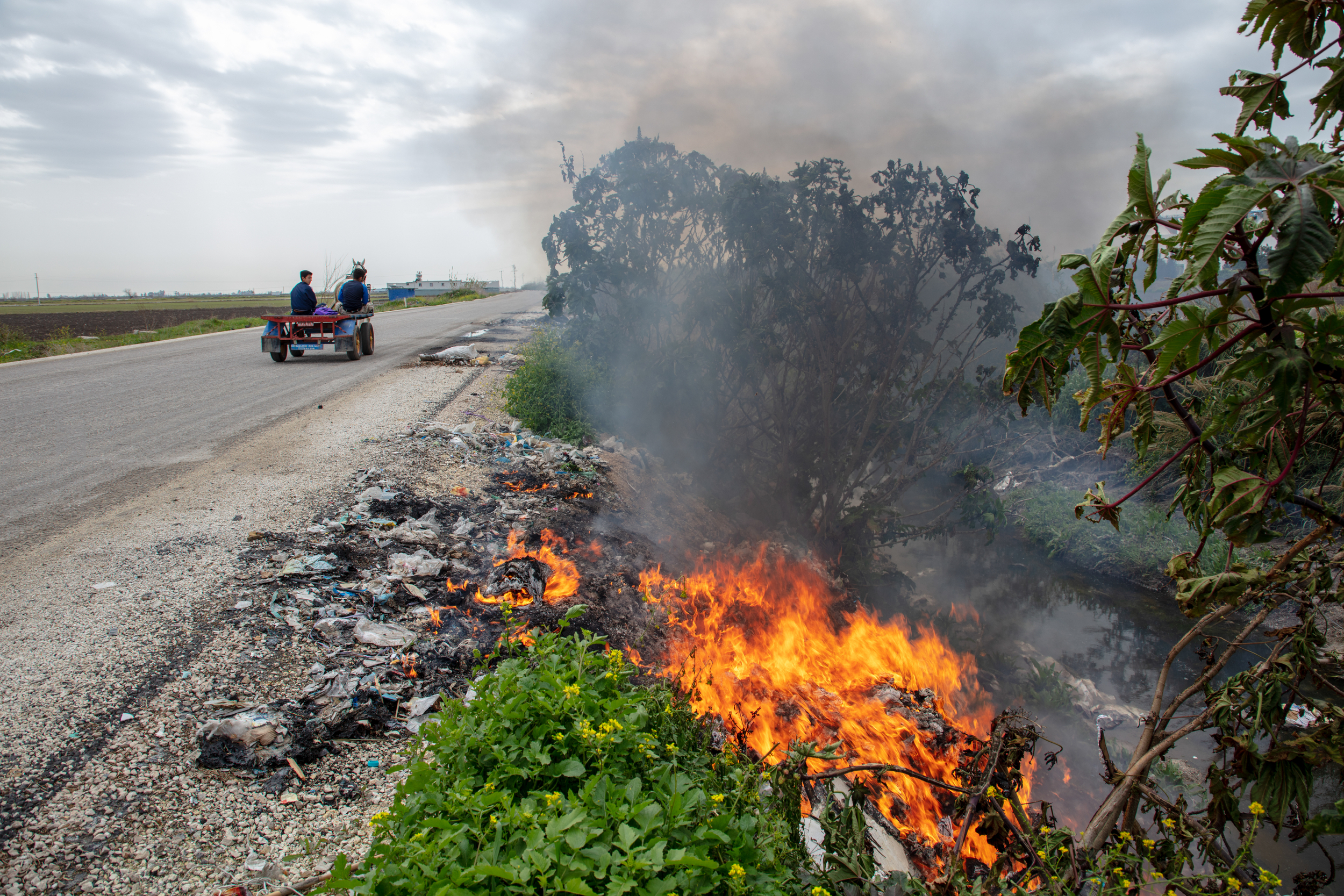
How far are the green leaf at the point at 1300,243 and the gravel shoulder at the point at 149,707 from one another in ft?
10.4

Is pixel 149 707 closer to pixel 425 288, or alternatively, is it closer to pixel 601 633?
pixel 601 633

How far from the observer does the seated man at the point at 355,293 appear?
43.0 feet

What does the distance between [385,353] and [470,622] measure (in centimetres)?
1135

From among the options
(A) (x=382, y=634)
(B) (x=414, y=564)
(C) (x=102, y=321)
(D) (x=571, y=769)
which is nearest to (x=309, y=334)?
(B) (x=414, y=564)

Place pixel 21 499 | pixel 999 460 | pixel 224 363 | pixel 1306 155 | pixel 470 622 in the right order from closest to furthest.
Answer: pixel 1306 155 → pixel 470 622 → pixel 21 499 → pixel 999 460 → pixel 224 363

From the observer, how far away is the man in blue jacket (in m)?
12.5

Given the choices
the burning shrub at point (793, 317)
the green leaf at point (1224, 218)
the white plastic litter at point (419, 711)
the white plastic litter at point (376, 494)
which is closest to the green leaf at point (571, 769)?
the white plastic litter at point (419, 711)

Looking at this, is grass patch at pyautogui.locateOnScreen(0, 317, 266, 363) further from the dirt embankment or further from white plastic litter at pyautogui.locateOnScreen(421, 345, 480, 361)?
white plastic litter at pyautogui.locateOnScreen(421, 345, 480, 361)

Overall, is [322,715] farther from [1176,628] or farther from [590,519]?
[1176,628]

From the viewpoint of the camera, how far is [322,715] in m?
3.04

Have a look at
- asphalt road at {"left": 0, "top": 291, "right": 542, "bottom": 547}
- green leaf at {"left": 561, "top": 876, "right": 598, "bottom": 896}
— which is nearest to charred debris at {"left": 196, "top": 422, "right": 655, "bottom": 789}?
green leaf at {"left": 561, "top": 876, "right": 598, "bottom": 896}

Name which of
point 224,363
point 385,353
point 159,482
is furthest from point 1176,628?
point 224,363

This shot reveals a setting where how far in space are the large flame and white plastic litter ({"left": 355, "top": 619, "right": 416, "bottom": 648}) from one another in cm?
166

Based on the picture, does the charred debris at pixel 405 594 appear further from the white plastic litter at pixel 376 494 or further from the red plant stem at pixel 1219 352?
the red plant stem at pixel 1219 352
